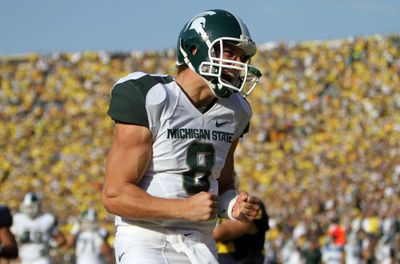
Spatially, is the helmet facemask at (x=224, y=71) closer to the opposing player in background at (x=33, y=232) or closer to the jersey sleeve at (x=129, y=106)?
the jersey sleeve at (x=129, y=106)

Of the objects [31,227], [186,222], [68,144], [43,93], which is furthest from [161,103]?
[43,93]

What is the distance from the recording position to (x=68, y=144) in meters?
34.8

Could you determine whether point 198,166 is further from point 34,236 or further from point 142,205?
point 34,236

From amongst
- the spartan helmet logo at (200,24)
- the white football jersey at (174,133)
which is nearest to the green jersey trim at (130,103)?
the white football jersey at (174,133)

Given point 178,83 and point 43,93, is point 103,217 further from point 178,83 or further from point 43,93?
point 178,83

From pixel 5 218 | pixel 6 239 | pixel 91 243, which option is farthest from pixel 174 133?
pixel 91 243

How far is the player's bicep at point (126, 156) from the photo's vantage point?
12.7 feet

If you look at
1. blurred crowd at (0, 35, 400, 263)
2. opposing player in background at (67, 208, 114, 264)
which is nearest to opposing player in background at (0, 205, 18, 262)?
opposing player in background at (67, 208, 114, 264)

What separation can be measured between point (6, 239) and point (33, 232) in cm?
470

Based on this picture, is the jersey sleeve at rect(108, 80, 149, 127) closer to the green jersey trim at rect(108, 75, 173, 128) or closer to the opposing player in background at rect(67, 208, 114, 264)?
the green jersey trim at rect(108, 75, 173, 128)

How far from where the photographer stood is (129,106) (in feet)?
12.6

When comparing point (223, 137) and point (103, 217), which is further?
point (103, 217)

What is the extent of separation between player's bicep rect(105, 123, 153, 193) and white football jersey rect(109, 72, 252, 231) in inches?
1.6

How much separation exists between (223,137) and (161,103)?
1.38 feet
